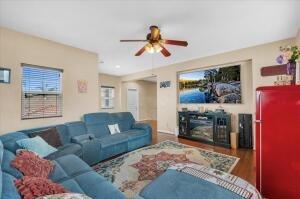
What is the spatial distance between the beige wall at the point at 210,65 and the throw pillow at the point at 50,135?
12.3 feet

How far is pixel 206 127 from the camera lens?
181 inches

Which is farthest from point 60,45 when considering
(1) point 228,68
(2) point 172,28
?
(1) point 228,68

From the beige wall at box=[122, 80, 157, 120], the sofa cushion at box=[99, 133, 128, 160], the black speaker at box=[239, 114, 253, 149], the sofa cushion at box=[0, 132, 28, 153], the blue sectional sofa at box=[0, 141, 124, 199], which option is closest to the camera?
the blue sectional sofa at box=[0, 141, 124, 199]

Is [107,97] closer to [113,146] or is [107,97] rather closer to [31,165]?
[113,146]

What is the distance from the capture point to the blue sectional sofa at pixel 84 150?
4.64 feet

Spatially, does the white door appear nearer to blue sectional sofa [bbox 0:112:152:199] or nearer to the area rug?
blue sectional sofa [bbox 0:112:152:199]

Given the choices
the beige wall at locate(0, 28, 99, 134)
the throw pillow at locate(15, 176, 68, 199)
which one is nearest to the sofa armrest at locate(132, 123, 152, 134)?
the beige wall at locate(0, 28, 99, 134)

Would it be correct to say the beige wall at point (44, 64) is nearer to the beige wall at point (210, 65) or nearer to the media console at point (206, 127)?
the beige wall at point (210, 65)

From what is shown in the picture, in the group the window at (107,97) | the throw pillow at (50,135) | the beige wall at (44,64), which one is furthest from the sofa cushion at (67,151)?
the window at (107,97)

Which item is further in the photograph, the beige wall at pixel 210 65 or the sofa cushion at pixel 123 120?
the sofa cushion at pixel 123 120

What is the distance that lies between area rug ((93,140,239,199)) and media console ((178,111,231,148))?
0.77 meters

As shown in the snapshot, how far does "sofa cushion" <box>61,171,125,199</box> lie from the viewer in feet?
4.53

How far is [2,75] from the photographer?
2684 millimetres

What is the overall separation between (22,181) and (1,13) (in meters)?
2.55
